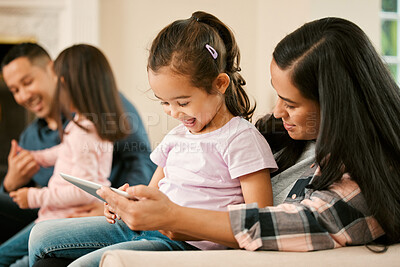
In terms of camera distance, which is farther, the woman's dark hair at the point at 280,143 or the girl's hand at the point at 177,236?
the woman's dark hair at the point at 280,143

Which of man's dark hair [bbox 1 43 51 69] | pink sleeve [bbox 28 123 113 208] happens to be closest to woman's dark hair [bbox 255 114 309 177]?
pink sleeve [bbox 28 123 113 208]

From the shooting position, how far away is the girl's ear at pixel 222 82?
1257 mm

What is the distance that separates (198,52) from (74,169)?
0.88 meters

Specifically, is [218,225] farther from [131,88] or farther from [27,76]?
[131,88]

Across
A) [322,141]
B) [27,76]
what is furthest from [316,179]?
[27,76]

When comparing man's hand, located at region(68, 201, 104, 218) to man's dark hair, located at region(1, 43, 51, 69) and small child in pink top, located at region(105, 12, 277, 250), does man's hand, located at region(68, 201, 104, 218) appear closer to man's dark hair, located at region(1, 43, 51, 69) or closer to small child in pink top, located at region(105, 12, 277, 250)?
small child in pink top, located at region(105, 12, 277, 250)

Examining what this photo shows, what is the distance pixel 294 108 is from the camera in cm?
112

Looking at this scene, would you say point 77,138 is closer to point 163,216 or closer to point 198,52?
point 198,52

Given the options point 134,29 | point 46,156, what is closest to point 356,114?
→ point 46,156

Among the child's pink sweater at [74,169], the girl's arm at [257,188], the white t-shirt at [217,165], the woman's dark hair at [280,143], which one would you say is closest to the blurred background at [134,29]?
the child's pink sweater at [74,169]

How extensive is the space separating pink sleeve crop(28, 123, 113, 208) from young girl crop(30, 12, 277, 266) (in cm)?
63

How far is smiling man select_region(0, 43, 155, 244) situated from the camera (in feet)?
7.22

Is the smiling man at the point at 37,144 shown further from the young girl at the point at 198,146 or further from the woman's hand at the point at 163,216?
the woman's hand at the point at 163,216

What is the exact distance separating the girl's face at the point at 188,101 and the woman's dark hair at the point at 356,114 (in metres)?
0.26
